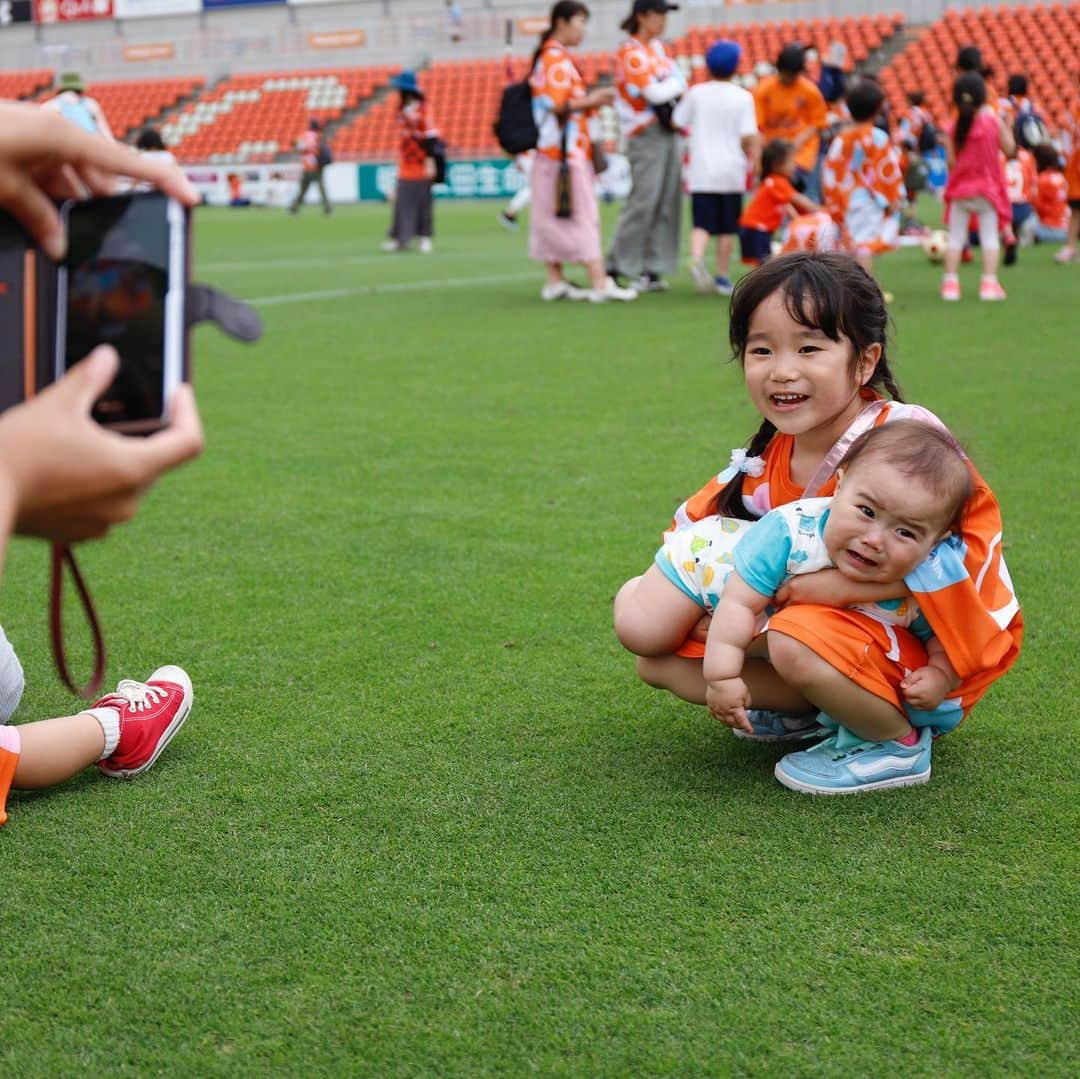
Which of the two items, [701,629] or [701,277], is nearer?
[701,629]

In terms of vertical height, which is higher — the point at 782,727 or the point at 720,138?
the point at 720,138

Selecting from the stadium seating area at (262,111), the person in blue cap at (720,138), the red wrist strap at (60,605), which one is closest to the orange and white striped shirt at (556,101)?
the person in blue cap at (720,138)

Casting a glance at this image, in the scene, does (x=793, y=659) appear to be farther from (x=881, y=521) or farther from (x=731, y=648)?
(x=881, y=521)

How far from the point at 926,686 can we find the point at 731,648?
12.3 inches

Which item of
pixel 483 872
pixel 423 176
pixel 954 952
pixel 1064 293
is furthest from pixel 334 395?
pixel 423 176

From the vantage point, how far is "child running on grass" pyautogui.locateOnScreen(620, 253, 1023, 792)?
2213 millimetres

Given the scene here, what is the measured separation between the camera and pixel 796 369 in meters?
2.29

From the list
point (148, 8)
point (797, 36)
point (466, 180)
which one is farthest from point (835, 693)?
point (148, 8)

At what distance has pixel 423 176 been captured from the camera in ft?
47.5

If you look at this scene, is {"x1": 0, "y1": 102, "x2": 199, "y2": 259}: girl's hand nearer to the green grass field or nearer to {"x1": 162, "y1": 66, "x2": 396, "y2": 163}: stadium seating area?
the green grass field

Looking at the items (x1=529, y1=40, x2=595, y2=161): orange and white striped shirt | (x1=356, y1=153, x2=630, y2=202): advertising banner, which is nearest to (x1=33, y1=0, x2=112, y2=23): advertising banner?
(x1=356, y1=153, x2=630, y2=202): advertising banner

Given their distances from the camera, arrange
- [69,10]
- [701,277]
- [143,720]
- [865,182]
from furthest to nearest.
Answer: [69,10] → [701,277] → [865,182] → [143,720]

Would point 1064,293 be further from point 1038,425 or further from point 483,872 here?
point 483,872

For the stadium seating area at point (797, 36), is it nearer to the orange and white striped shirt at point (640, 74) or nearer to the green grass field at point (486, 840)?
the orange and white striped shirt at point (640, 74)
